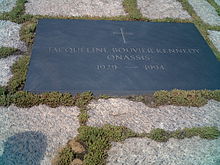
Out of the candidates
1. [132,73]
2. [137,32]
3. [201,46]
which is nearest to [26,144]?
[132,73]

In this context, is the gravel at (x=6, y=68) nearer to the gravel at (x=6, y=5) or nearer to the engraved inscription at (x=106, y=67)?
the engraved inscription at (x=106, y=67)

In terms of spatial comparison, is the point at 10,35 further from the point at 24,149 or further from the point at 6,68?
the point at 24,149

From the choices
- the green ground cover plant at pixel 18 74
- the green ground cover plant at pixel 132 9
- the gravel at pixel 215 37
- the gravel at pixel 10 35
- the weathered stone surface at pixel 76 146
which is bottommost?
the weathered stone surface at pixel 76 146

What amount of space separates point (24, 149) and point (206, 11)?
17.7ft

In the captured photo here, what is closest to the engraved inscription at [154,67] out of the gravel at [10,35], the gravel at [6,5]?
the gravel at [10,35]

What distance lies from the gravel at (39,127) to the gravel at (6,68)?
586 mm

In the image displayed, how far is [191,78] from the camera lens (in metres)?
4.58

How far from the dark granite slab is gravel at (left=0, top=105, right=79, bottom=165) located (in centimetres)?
37

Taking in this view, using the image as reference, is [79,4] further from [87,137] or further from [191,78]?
[87,137]

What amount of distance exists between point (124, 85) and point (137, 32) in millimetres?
1582

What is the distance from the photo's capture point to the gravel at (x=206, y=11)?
21.1 ft

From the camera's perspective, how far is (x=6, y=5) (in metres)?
6.05

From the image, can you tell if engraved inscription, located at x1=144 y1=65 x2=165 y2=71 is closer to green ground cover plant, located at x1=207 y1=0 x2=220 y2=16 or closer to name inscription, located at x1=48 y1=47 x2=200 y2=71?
name inscription, located at x1=48 y1=47 x2=200 y2=71

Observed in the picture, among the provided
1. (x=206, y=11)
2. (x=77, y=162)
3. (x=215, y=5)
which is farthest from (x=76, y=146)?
(x=215, y=5)
